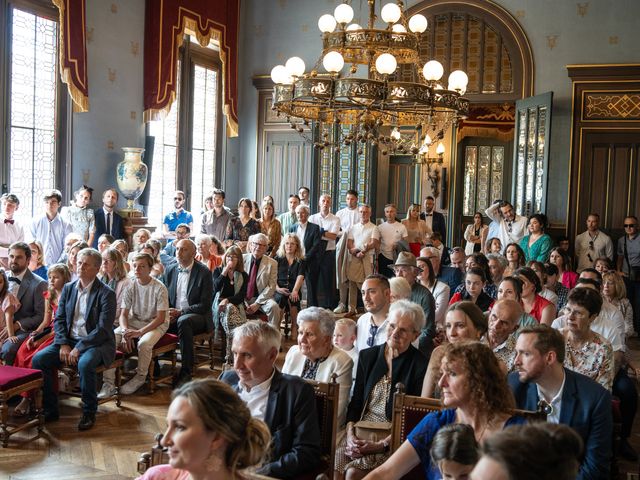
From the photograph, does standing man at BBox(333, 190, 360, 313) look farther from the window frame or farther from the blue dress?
the blue dress

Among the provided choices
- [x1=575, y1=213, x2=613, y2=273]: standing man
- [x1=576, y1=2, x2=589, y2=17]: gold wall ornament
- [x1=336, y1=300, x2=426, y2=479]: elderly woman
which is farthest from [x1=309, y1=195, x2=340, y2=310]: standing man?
[x1=336, y1=300, x2=426, y2=479]: elderly woman

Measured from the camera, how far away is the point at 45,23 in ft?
28.2

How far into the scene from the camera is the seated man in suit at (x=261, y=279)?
23.3 ft

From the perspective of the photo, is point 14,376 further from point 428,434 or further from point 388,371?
point 428,434

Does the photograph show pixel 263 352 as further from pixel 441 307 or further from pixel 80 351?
pixel 441 307

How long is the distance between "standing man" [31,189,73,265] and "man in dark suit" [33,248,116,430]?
104 inches

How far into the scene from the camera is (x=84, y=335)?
17.6ft

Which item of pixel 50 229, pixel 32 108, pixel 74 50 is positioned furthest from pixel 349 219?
pixel 32 108

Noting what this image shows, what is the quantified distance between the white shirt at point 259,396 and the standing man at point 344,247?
21.2 feet

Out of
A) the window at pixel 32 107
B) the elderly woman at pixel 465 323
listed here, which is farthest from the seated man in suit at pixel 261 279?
the elderly woman at pixel 465 323

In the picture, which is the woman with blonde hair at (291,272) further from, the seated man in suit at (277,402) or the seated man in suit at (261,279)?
the seated man in suit at (277,402)

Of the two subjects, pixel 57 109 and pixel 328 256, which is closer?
pixel 57 109

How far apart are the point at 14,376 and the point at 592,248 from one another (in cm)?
783

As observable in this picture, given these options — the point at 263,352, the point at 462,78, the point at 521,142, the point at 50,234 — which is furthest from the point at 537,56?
the point at 263,352
